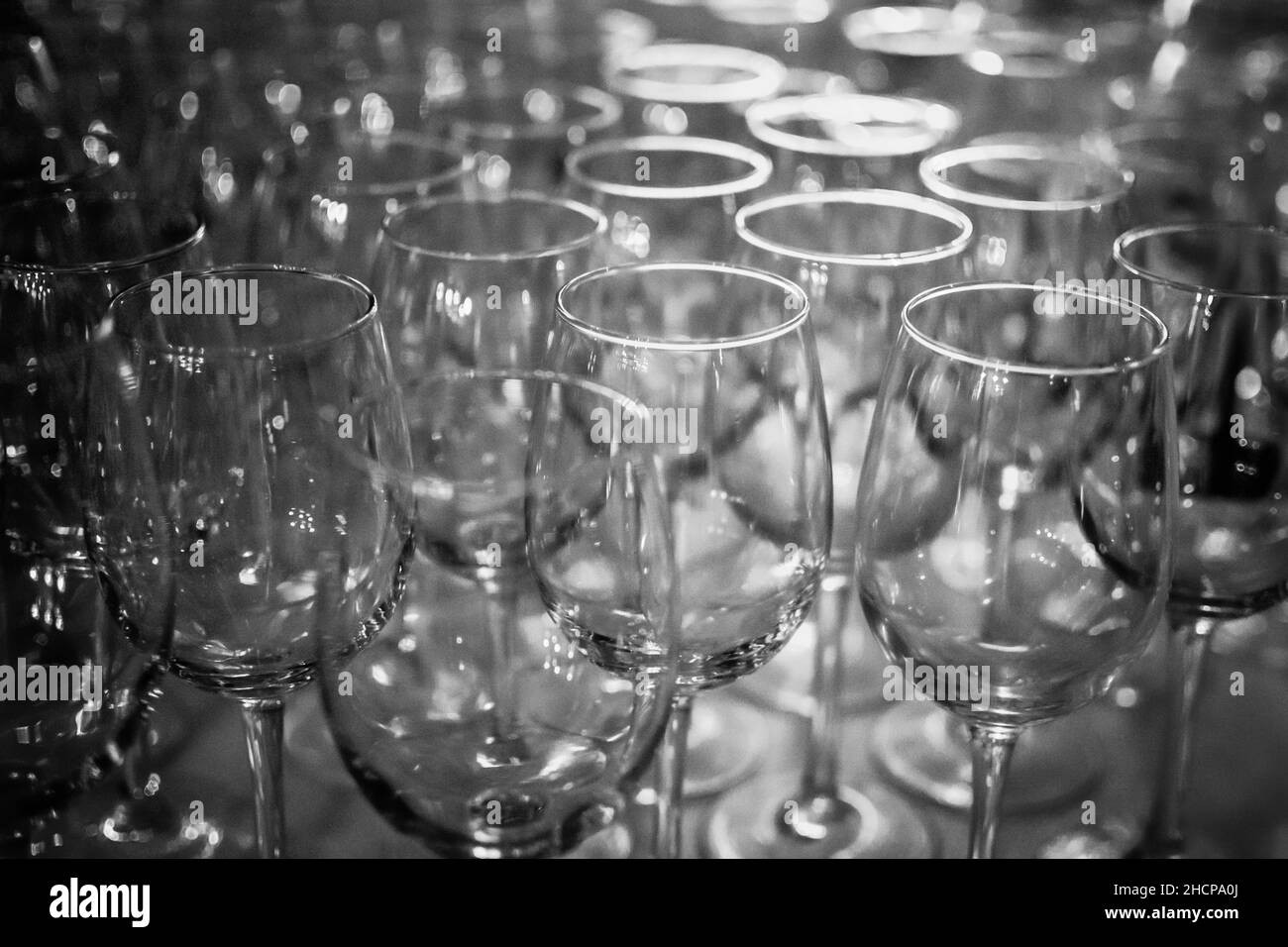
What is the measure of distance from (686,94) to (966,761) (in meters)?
0.50

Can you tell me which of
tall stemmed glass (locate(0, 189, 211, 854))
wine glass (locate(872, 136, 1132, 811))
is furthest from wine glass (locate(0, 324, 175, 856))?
wine glass (locate(872, 136, 1132, 811))

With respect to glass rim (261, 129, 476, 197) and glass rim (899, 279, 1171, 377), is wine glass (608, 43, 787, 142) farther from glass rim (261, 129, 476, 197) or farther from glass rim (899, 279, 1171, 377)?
glass rim (899, 279, 1171, 377)

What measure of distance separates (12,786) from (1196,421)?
52 centimetres

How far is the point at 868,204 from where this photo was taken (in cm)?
72

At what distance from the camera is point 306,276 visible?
1.89 ft

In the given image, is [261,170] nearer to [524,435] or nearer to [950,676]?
[524,435]

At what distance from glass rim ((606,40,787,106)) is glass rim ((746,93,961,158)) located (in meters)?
0.06

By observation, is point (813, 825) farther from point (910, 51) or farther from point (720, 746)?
point (910, 51)

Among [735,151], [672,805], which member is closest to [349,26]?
[735,151]

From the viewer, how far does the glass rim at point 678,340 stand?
0.53m

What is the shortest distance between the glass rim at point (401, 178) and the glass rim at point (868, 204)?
176 mm

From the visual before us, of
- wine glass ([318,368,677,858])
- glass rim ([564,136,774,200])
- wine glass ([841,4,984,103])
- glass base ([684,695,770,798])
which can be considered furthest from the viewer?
wine glass ([841,4,984,103])

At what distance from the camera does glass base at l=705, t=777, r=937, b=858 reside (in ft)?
2.51

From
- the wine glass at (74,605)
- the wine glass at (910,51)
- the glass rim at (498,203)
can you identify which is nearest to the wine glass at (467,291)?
the glass rim at (498,203)
